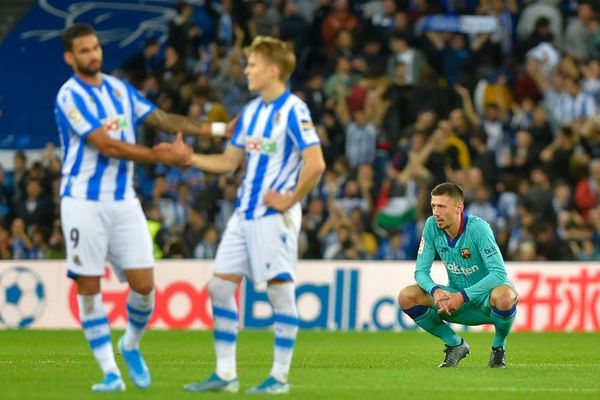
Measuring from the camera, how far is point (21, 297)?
19250mm

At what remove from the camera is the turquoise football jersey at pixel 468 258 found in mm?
11688

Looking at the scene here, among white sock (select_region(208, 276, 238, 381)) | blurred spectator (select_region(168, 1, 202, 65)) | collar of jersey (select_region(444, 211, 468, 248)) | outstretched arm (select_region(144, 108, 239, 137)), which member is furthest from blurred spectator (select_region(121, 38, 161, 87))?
white sock (select_region(208, 276, 238, 381))

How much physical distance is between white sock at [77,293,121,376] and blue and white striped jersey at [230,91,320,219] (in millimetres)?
1114

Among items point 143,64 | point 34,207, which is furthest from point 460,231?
point 143,64

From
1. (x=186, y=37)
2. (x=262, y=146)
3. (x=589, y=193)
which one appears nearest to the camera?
(x=262, y=146)

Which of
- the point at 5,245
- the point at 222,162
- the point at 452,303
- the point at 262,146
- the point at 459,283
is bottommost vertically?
the point at 5,245

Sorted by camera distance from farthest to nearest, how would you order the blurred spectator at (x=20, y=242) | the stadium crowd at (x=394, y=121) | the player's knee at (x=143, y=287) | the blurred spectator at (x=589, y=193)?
the blurred spectator at (x=20, y=242) < the blurred spectator at (x=589, y=193) < the stadium crowd at (x=394, y=121) < the player's knee at (x=143, y=287)

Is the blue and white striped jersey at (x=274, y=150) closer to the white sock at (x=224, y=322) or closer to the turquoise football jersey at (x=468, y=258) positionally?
the white sock at (x=224, y=322)

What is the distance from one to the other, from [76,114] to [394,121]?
44.6 feet

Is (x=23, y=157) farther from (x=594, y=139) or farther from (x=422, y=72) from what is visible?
(x=594, y=139)

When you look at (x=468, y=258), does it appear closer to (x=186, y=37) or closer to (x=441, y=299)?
(x=441, y=299)

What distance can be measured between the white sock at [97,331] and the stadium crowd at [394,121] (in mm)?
9449

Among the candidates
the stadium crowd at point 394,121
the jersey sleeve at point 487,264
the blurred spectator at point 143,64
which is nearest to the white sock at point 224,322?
the jersey sleeve at point 487,264

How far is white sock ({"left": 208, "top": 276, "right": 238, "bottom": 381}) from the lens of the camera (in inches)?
356
